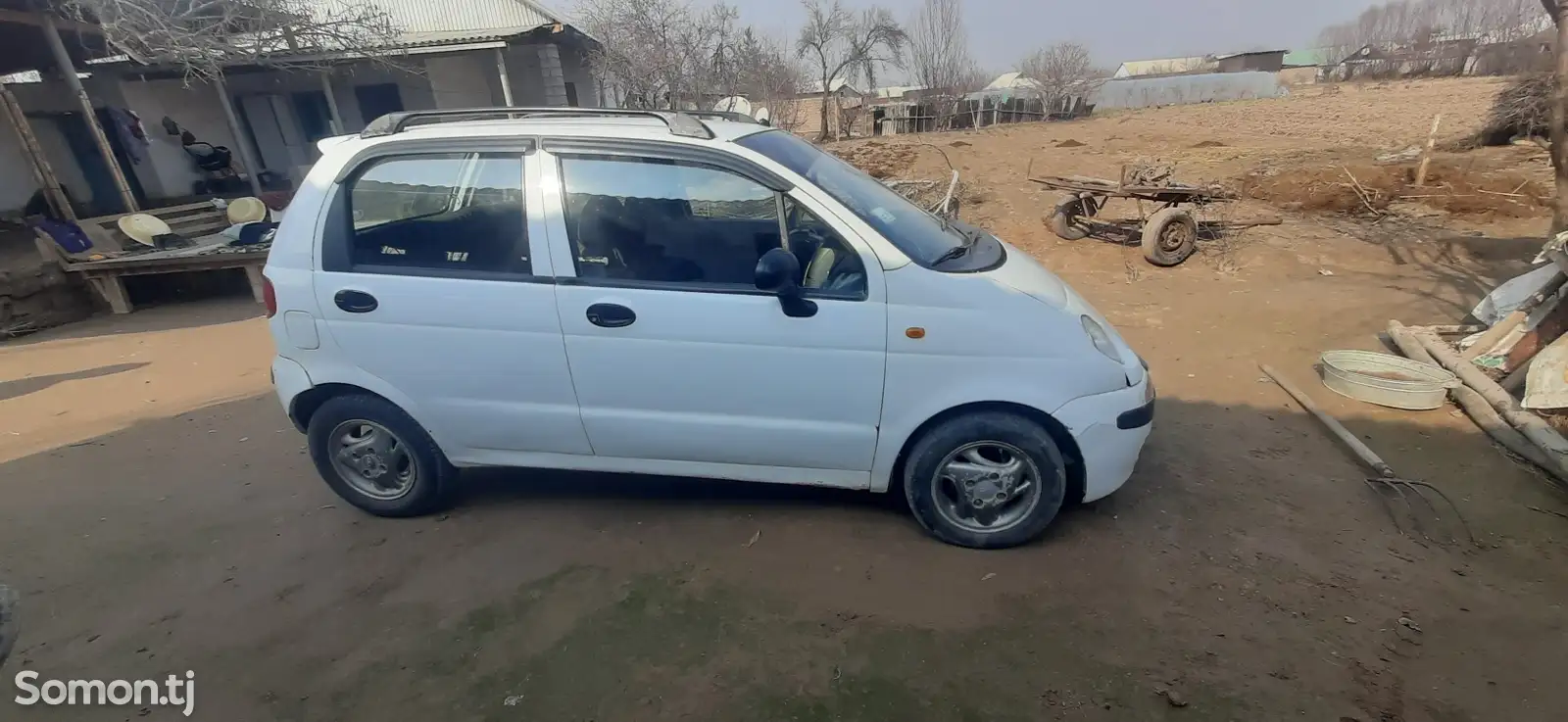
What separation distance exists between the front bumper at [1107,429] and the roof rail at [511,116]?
192cm

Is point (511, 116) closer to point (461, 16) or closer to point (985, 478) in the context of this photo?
point (985, 478)

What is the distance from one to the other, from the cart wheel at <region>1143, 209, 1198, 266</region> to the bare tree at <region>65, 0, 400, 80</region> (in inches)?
520

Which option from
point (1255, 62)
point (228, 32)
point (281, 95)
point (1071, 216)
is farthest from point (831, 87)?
point (1255, 62)

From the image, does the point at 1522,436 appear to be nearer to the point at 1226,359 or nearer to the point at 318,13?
the point at 1226,359

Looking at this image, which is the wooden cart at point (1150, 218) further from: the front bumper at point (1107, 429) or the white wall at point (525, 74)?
the white wall at point (525, 74)

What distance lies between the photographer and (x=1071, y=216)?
33.2 ft

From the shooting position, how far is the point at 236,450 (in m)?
4.48

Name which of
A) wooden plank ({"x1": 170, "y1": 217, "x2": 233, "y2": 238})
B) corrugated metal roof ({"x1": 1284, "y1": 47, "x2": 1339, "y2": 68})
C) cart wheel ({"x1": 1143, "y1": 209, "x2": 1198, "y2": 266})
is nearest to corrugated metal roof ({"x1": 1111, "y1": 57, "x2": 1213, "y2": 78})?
corrugated metal roof ({"x1": 1284, "y1": 47, "x2": 1339, "y2": 68})

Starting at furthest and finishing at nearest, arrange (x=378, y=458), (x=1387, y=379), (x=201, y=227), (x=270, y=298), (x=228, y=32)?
1. (x=228, y=32)
2. (x=201, y=227)
3. (x=1387, y=379)
4. (x=378, y=458)
5. (x=270, y=298)

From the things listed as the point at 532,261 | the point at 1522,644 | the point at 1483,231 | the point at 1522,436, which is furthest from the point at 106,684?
the point at 1483,231

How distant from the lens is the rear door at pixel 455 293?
3029 millimetres

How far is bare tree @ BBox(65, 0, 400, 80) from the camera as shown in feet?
33.1
